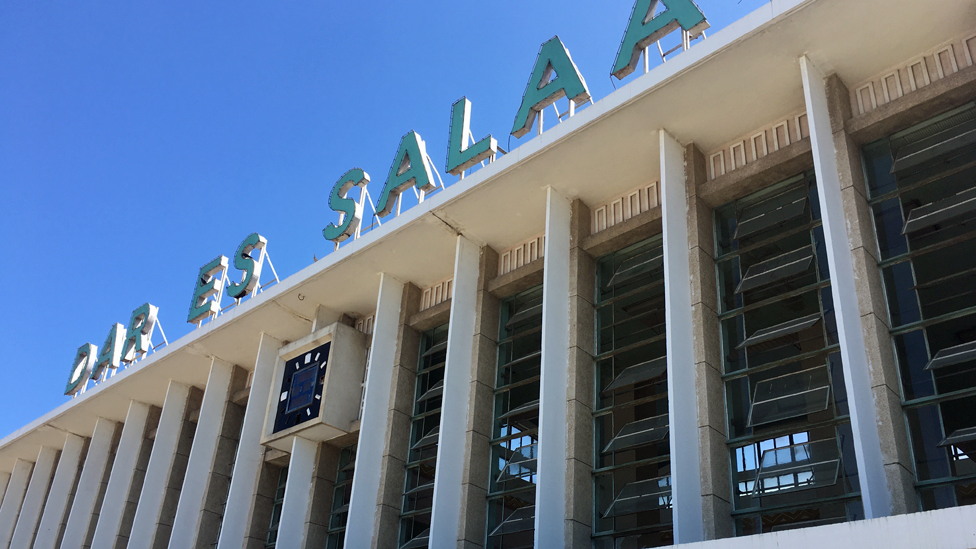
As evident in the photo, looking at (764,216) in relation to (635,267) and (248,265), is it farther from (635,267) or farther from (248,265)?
(248,265)

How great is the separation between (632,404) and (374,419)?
29.4 ft

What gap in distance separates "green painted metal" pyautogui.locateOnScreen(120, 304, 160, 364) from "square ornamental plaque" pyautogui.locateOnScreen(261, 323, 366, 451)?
34.7 feet

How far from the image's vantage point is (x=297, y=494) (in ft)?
95.0

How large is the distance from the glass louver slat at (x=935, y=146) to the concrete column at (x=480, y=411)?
1217 centimetres

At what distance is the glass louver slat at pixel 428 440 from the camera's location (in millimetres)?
26894

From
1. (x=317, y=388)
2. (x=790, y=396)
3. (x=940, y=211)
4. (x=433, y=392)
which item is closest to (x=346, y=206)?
(x=317, y=388)

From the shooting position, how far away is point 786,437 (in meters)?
18.9

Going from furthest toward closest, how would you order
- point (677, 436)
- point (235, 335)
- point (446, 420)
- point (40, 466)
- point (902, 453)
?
1. point (40, 466)
2. point (235, 335)
3. point (446, 420)
4. point (677, 436)
5. point (902, 453)

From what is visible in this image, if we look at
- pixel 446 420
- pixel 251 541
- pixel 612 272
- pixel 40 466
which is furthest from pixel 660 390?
pixel 40 466

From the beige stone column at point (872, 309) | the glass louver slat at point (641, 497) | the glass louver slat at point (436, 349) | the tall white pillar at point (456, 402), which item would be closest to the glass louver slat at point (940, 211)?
the beige stone column at point (872, 309)

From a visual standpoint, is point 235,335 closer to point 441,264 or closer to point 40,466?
point 441,264

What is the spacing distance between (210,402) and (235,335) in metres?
3.05

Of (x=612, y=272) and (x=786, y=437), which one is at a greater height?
(x=612, y=272)

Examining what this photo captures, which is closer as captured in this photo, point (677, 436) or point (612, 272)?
point (677, 436)
